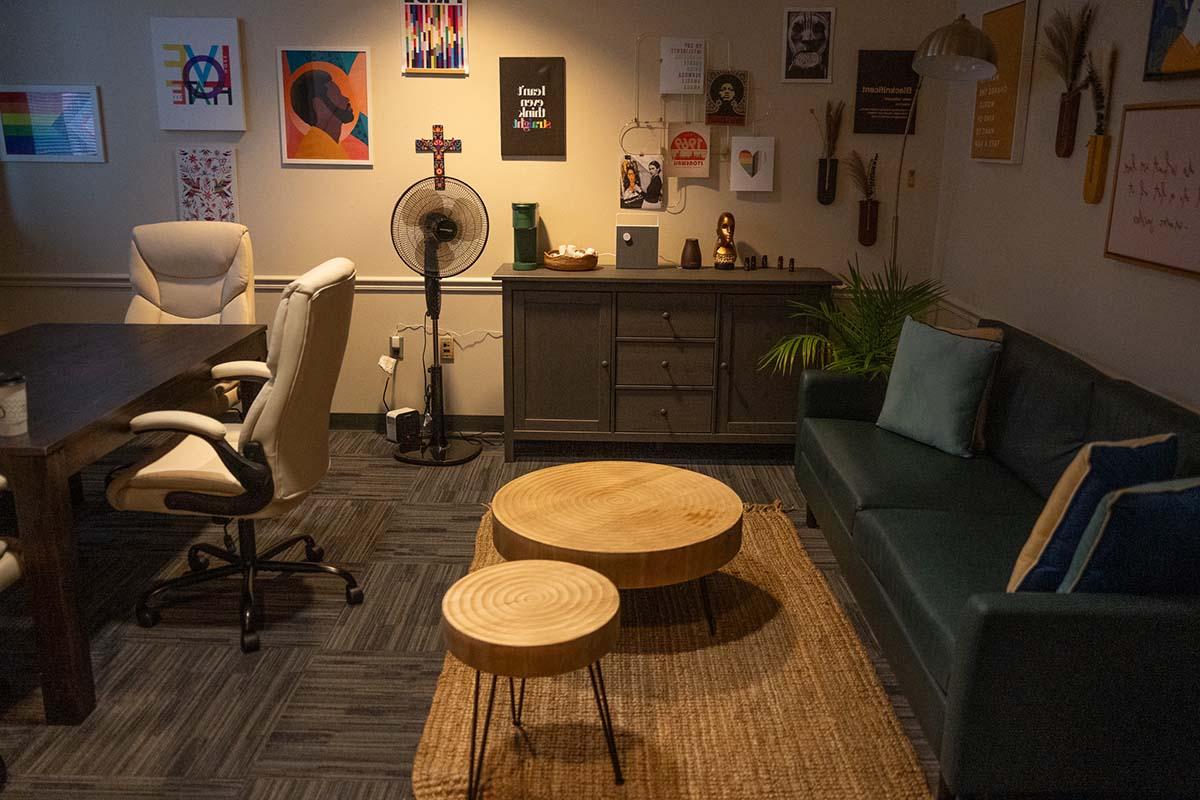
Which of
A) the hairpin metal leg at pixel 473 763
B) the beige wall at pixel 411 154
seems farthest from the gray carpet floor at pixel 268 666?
the beige wall at pixel 411 154

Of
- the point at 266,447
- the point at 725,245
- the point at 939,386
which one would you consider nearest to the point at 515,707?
the point at 266,447

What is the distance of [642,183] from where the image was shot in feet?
15.0

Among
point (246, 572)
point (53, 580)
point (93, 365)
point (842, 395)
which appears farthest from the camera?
point (842, 395)

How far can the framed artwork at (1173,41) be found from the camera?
8.54 ft

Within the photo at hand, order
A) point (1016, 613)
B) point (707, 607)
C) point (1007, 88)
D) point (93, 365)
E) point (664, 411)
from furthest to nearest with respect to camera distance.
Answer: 1. point (664, 411)
2. point (1007, 88)
3. point (93, 365)
4. point (707, 607)
5. point (1016, 613)

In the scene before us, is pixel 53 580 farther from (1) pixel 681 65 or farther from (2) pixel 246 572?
(1) pixel 681 65

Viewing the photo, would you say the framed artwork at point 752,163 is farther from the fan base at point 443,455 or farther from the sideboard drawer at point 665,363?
the fan base at point 443,455

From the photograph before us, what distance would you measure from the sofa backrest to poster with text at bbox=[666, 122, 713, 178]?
5.53 ft

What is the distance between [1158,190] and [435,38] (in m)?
3.01

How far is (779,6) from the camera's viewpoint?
174 inches

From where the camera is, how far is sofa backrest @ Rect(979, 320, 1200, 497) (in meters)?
2.44

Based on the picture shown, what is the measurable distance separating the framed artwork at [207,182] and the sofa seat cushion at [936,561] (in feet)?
10.9

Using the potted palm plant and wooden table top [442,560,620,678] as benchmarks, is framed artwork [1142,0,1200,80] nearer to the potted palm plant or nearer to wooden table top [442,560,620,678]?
the potted palm plant

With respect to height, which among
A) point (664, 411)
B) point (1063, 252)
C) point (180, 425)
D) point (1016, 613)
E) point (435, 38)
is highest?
point (435, 38)
